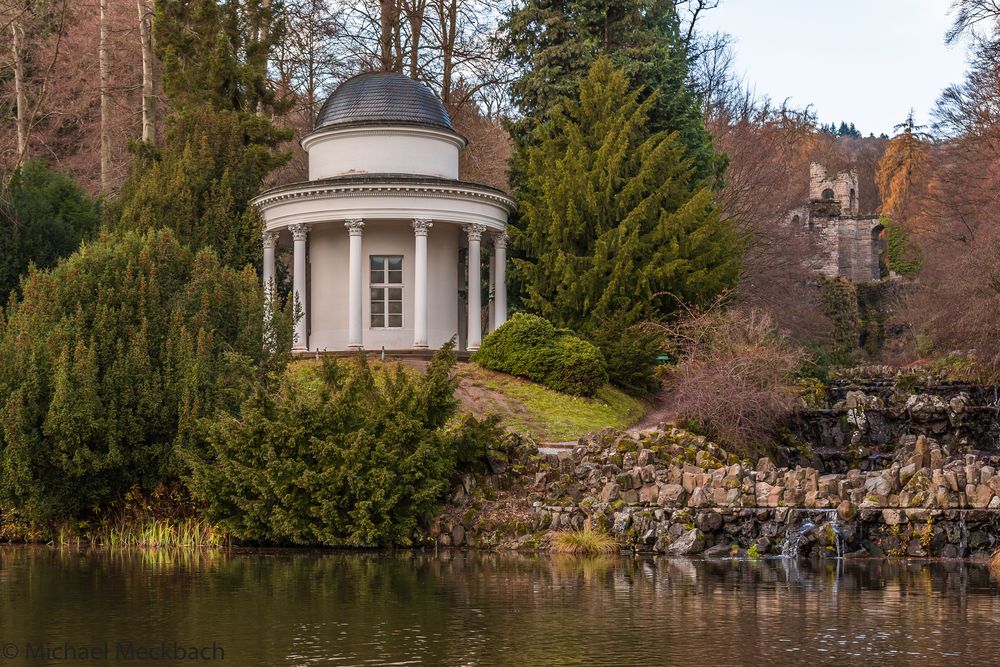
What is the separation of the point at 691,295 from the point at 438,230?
6918 millimetres

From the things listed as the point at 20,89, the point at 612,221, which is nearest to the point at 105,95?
the point at 20,89

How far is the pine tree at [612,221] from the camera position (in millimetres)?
30469

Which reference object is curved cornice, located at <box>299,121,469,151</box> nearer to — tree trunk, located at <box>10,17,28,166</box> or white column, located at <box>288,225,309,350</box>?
white column, located at <box>288,225,309,350</box>

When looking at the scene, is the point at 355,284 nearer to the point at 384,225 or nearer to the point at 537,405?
the point at 384,225

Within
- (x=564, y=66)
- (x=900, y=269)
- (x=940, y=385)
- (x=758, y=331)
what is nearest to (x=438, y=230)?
(x=564, y=66)

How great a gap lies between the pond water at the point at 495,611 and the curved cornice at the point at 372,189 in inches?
602

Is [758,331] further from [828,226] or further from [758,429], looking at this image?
[828,226]

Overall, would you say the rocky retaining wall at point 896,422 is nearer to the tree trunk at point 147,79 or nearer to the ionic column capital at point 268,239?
the ionic column capital at point 268,239

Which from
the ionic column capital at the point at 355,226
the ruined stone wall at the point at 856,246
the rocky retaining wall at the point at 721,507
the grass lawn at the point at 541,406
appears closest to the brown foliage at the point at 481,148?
the ionic column capital at the point at 355,226

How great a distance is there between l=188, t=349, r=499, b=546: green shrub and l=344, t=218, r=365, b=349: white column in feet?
37.4

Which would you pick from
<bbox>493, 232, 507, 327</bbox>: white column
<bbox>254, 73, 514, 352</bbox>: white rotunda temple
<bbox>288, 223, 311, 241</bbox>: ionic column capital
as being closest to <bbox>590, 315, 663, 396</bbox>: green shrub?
<bbox>493, 232, 507, 327</bbox>: white column

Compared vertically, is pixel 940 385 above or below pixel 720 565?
above

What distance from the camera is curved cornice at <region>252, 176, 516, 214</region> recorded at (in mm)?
30453

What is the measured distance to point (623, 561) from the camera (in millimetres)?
16359
